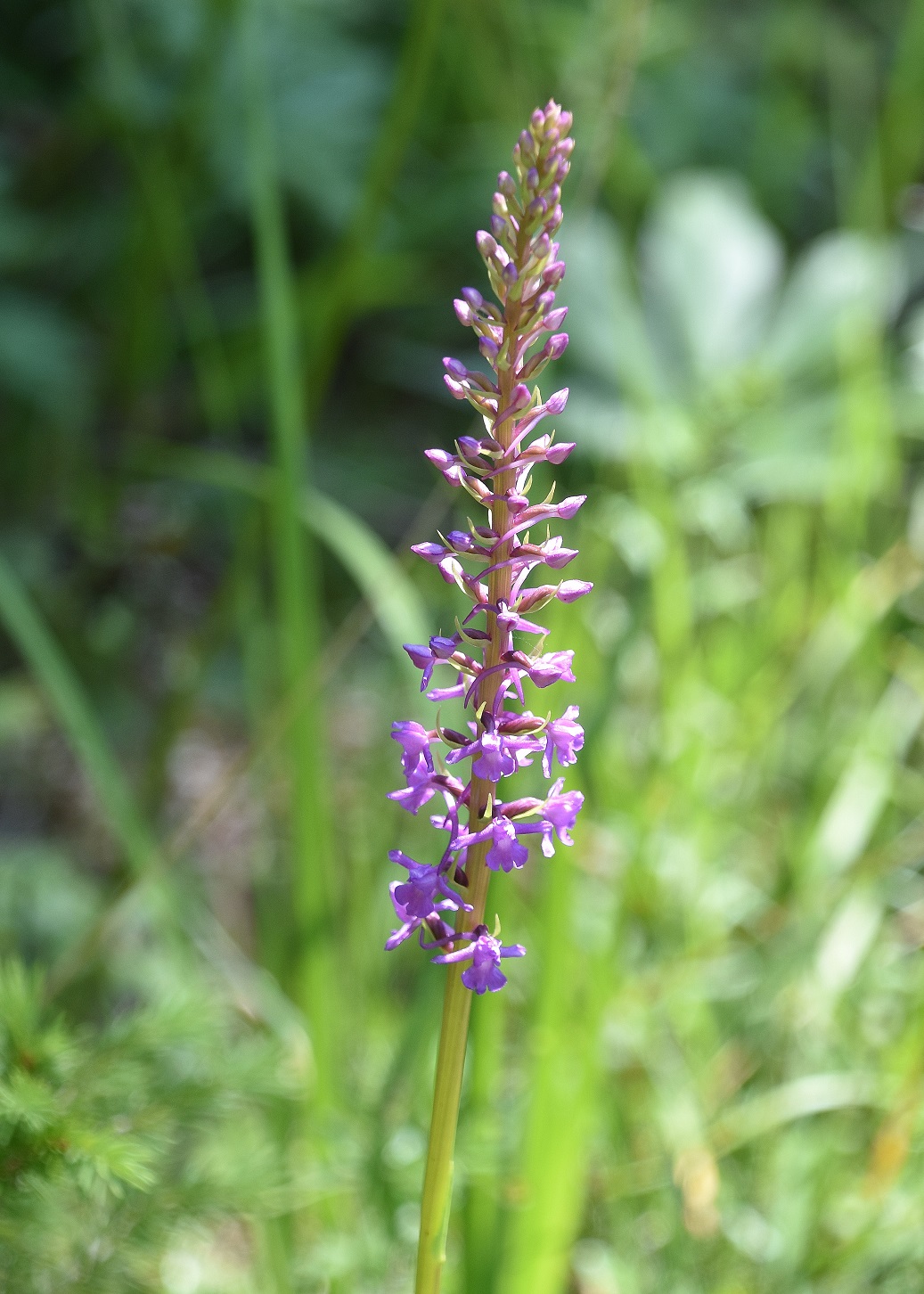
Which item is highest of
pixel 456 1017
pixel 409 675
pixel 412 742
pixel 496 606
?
pixel 496 606

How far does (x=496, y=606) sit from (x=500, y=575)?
21 mm

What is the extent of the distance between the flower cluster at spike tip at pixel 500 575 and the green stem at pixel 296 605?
73cm

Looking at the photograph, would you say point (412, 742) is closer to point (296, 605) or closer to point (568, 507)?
point (568, 507)

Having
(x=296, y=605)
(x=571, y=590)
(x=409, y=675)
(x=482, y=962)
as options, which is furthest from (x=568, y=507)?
(x=409, y=675)

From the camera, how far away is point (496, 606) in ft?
2.50

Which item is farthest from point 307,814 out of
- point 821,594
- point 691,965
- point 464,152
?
point 464,152

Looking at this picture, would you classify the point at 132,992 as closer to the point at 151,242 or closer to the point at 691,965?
the point at 691,965

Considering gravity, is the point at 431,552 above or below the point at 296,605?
above

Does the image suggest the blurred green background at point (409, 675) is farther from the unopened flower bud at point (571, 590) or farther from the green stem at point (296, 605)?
the unopened flower bud at point (571, 590)

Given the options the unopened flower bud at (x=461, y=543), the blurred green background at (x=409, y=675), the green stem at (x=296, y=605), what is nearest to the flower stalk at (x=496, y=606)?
the unopened flower bud at (x=461, y=543)

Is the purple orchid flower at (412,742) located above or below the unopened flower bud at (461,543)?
below

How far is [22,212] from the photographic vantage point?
133 inches

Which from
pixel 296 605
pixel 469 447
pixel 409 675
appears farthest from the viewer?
pixel 409 675

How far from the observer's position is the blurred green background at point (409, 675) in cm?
144
